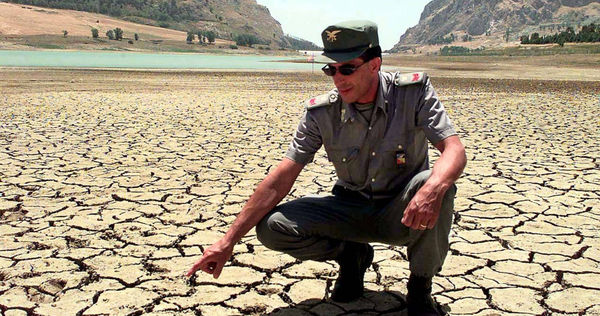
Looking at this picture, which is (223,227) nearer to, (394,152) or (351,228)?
(351,228)

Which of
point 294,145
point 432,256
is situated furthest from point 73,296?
point 432,256

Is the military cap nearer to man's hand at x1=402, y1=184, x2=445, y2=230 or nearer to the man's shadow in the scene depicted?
man's hand at x1=402, y1=184, x2=445, y2=230

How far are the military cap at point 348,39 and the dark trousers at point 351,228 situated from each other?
571 mm

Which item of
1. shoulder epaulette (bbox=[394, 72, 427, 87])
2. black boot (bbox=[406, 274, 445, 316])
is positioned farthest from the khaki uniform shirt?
black boot (bbox=[406, 274, 445, 316])

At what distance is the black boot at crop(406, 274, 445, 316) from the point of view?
2.37 m

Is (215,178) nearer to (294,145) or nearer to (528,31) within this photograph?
(294,145)

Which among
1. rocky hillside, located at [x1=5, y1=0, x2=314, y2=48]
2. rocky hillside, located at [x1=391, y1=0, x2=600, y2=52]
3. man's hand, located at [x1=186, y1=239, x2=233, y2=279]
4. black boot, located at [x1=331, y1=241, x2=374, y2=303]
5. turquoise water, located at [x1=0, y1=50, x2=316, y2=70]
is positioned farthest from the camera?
rocky hillside, located at [x1=391, y1=0, x2=600, y2=52]

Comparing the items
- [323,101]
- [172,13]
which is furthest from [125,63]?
[172,13]

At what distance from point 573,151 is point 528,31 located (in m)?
173

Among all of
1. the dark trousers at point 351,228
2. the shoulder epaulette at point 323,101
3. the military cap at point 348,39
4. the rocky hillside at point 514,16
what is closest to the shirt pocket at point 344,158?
the dark trousers at point 351,228

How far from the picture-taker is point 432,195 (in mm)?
2039

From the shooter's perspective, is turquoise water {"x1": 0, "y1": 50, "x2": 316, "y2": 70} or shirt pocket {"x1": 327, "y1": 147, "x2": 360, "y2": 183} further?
turquoise water {"x1": 0, "y1": 50, "x2": 316, "y2": 70}

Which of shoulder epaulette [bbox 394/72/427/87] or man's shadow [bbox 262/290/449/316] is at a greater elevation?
shoulder epaulette [bbox 394/72/427/87]

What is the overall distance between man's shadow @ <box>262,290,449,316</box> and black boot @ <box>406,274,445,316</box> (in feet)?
0.59
